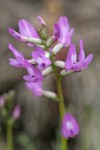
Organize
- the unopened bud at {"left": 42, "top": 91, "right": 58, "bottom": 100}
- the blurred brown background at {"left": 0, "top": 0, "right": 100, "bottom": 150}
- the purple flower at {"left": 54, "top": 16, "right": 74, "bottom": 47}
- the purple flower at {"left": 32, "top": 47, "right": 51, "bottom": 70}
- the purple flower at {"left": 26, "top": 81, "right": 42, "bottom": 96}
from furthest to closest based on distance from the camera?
the blurred brown background at {"left": 0, "top": 0, "right": 100, "bottom": 150} → the purple flower at {"left": 26, "top": 81, "right": 42, "bottom": 96} → the unopened bud at {"left": 42, "top": 91, "right": 58, "bottom": 100} → the purple flower at {"left": 54, "top": 16, "right": 74, "bottom": 47} → the purple flower at {"left": 32, "top": 47, "right": 51, "bottom": 70}

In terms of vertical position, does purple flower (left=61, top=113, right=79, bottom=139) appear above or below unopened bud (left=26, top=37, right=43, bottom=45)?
below

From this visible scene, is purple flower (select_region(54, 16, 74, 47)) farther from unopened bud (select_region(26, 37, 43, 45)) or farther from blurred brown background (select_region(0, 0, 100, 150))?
blurred brown background (select_region(0, 0, 100, 150))

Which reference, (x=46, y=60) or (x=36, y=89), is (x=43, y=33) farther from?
(x=36, y=89)

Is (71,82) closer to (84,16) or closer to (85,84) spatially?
(85,84)

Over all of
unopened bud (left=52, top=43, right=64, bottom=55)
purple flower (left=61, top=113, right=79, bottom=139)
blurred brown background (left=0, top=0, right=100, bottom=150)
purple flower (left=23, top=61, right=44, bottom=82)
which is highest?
blurred brown background (left=0, top=0, right=100, bottom=150)

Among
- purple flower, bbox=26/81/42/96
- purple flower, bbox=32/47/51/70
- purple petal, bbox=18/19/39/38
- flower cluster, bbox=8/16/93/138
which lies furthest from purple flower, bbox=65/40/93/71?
purple flower, bbox=26/81/42/96

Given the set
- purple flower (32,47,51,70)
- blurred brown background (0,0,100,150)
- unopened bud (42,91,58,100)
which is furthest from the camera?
blurred brown background (0,0,100,150)

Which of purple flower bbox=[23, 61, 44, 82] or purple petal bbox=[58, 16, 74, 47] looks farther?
purple petal bbox=[58, 16, 74, 47]
